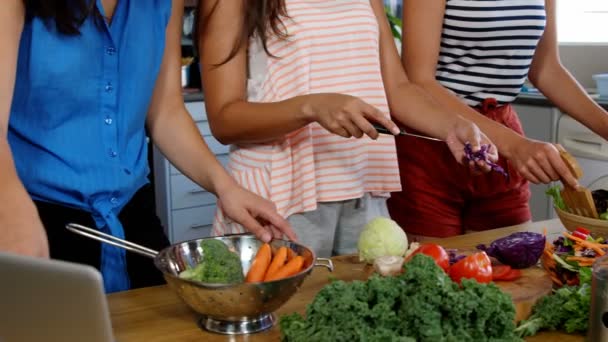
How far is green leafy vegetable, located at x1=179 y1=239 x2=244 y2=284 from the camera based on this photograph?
119cm

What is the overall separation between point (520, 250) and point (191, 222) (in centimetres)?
274

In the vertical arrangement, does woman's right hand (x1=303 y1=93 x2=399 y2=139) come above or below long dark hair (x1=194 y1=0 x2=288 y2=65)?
below

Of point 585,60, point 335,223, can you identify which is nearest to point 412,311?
point 335,223

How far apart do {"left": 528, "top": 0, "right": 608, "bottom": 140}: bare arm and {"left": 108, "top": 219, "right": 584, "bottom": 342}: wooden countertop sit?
0.94 m

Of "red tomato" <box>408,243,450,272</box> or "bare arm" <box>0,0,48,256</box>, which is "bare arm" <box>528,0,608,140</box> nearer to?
"red tomato" <box>408,243,450,272</box>

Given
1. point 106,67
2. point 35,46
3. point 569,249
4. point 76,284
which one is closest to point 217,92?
point 106,67

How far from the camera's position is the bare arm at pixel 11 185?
3.45 ft

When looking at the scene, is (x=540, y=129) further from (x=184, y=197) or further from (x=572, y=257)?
(x=572, y=257)

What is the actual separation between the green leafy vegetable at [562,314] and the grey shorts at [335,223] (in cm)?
57

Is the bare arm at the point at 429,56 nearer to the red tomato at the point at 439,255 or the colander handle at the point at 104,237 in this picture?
the red tomato at the point at 439,255

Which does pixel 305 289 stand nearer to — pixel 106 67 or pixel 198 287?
pixel 198 287

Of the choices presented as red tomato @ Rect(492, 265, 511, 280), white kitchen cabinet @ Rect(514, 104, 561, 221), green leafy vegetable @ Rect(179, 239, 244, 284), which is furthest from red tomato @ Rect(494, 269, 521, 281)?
white kitchen cabinet @ Rect(514, 104, 561, 221)

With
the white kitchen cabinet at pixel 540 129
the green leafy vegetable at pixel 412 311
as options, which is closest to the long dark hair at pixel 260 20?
the green leafy vegetable at pixel 412 311

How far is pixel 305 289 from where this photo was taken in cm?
140
